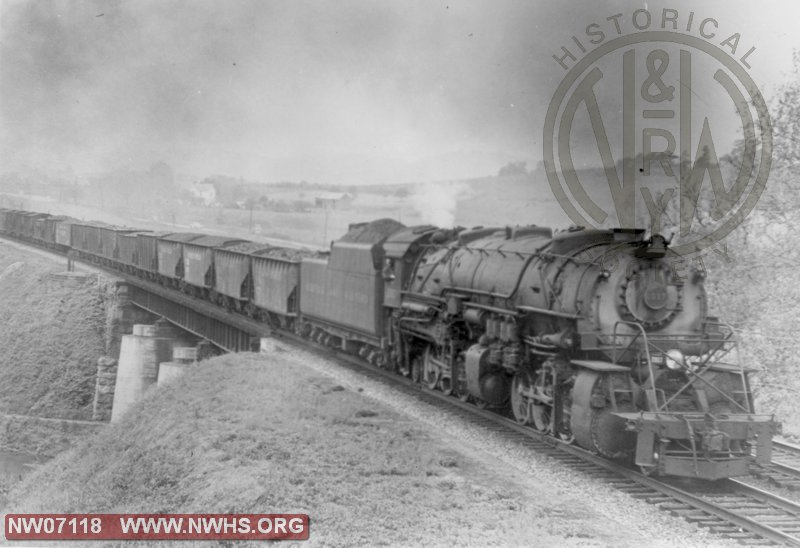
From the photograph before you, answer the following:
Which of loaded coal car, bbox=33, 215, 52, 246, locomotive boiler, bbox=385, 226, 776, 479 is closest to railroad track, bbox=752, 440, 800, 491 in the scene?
locomotive boiler, bbox=385, 226, 776, 479

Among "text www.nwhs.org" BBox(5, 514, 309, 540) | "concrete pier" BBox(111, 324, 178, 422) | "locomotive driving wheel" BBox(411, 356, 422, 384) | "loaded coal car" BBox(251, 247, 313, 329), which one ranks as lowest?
"concrete pier" BBox(111, 324, 178, 422)

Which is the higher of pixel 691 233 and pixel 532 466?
pixel 691 233

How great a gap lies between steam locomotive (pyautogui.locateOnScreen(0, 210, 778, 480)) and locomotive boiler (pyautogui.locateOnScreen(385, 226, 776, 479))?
20 mm

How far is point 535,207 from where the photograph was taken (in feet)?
99.7

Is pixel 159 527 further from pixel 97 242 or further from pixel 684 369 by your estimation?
pixel 97 242

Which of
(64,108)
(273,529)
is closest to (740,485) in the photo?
(273,529)

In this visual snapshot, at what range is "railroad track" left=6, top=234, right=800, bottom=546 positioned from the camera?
7.86 meters

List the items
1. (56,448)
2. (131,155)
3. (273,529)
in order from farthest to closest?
(131,155) < (56,448) < (273,529)

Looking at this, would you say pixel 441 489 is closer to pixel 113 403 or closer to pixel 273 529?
pixel 273 529

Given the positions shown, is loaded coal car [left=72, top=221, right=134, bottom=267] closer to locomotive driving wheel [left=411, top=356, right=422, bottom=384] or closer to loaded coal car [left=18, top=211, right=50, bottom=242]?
loaded coal car [left=18, top=211, right=50, bottom=242]

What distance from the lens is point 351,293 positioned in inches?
717

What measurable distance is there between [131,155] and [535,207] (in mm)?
50166

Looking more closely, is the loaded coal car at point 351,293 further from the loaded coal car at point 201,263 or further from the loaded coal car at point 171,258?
the loaded coal car at point 171,258

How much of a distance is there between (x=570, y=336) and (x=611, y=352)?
61 cm
